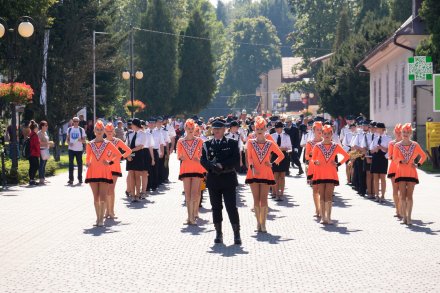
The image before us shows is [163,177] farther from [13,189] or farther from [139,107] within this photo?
[139,107]

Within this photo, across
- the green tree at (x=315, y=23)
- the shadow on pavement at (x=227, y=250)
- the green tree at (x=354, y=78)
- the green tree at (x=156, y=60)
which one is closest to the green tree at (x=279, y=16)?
the green tree at (x=156, y=60)

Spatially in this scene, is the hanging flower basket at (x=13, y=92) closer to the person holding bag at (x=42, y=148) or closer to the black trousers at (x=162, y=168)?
the person holding bag at (x=42, y=148)

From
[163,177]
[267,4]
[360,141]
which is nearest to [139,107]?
→ [163,177]

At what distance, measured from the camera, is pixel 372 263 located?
39.5 feet

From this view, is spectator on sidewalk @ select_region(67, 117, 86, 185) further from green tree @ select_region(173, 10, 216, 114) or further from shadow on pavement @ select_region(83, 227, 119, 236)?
green tree @ select_region(173, 10, 216, 114)

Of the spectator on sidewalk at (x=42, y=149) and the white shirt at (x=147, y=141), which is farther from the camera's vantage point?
the spectator on sidewalk at (x=42, y=149)

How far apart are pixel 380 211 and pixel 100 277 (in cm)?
958

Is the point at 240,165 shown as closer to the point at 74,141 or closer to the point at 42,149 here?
the point at 74,141

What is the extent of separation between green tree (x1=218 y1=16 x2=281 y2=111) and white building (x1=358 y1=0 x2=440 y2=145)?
92.8 m

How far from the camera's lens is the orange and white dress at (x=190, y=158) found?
56.7 ft

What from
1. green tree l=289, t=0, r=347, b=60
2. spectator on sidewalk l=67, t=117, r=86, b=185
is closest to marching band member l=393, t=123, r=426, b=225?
spectator on sidewalk l=67, t=117, r=86, b=185

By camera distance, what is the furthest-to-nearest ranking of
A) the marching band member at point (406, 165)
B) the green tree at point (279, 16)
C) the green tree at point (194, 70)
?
1. the green tree at point (279, 16)
2. the green tree at point (194, 70)
3. the marching band member at point (406, 165)

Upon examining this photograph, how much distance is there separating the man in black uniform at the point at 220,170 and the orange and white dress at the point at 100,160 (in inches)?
124

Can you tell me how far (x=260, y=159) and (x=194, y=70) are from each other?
91.8m
